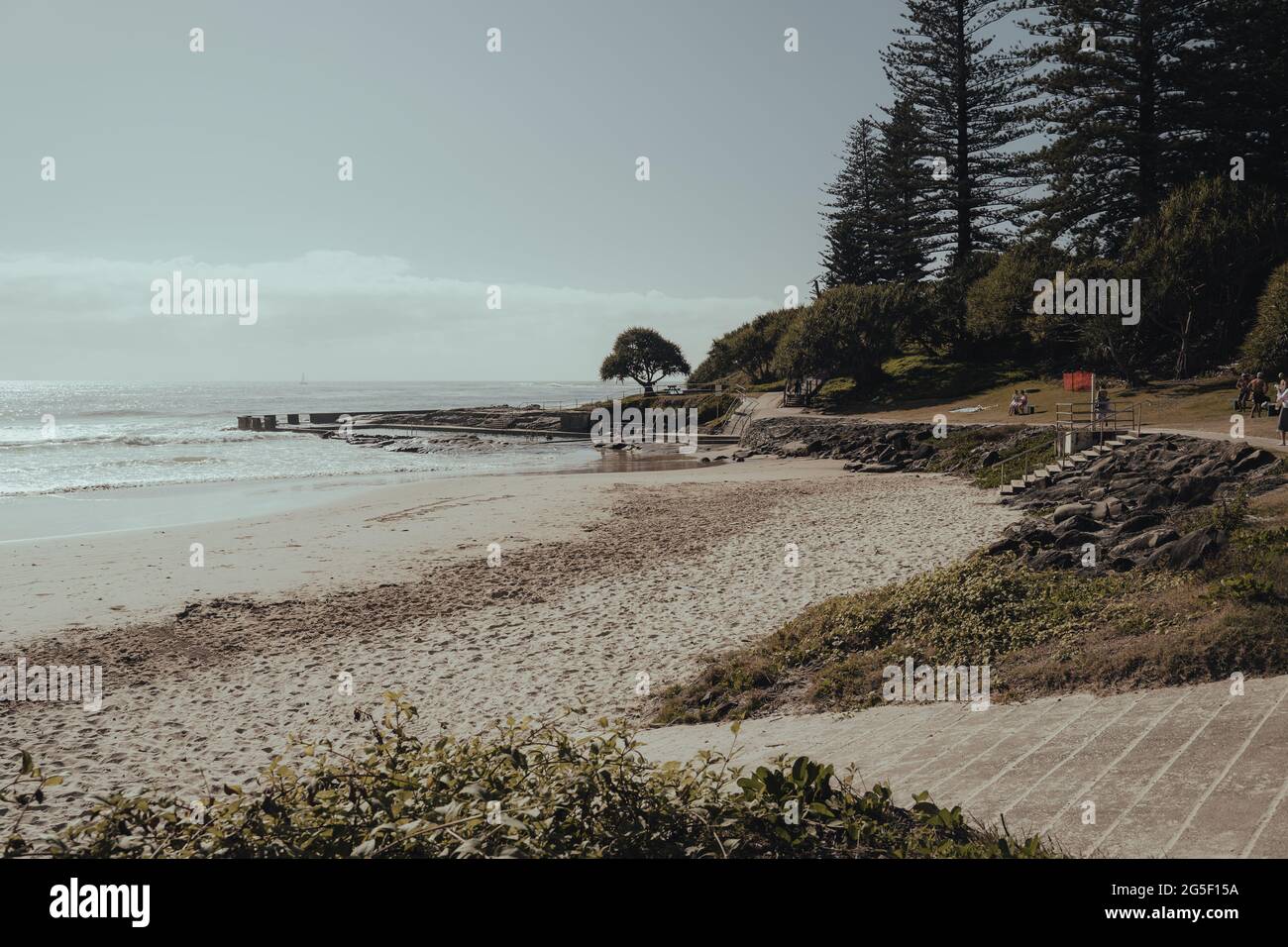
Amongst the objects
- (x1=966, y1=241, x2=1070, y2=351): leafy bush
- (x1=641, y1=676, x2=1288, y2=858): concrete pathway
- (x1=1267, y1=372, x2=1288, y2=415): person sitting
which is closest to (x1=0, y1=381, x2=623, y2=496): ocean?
(x1=966, y1=241, x2=1070, y2=351): leafy bush

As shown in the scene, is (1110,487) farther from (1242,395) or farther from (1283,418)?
(1242,395)

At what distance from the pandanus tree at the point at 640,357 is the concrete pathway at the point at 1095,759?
76025 mm

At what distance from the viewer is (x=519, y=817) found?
3.27 metres

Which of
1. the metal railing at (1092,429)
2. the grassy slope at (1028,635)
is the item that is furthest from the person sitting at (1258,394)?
the grassy slope at (1028,635)

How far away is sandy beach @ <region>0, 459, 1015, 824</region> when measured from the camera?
29.3ft

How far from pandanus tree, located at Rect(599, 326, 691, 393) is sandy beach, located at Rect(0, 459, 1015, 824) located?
58366mm

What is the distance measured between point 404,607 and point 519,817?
429 inches

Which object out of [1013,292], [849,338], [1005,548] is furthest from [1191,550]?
[849,338]

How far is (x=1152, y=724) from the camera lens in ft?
19.4

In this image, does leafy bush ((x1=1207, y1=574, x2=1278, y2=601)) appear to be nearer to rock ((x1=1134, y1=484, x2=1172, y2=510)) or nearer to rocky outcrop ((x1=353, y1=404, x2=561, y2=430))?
rock ((x1=1134, y1=484, x2=1172, y2=510))

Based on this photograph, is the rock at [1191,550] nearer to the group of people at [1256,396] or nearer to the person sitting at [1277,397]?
the person sitting at [1277,397]

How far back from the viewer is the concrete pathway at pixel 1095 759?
442cm
